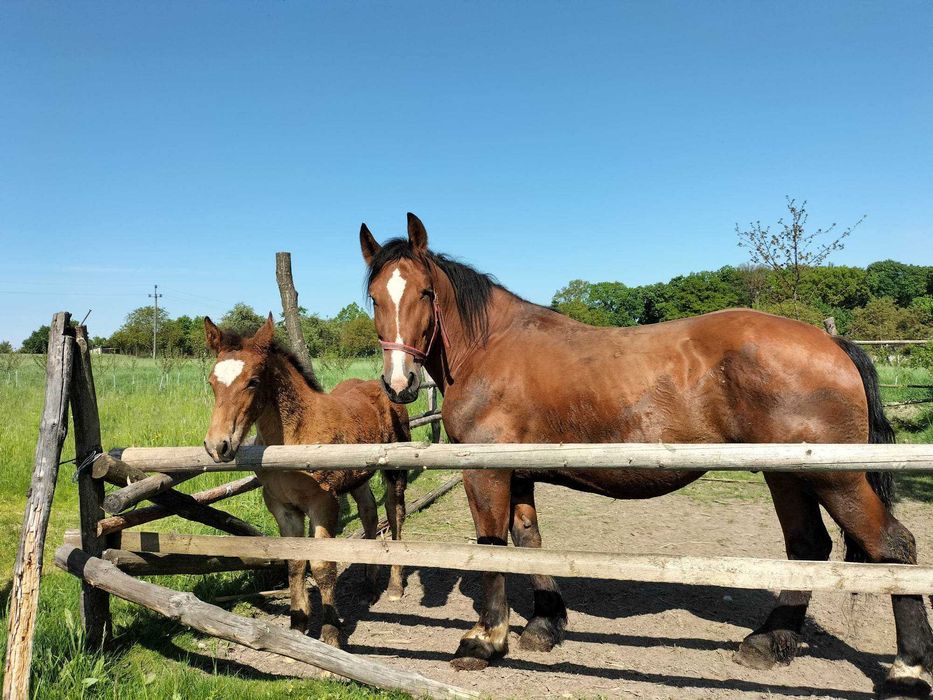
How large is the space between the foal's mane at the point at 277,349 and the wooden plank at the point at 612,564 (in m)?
1.21

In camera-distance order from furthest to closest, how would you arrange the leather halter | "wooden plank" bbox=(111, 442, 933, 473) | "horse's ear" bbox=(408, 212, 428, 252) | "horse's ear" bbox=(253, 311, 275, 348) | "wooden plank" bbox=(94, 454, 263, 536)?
"horse's ear" bbox=(408, 212, 428, 252)
"horse's ear" bbox=(253, 311, 275, 348)
the leather halter
"wooden plank" bbox=(94, 454, 263, 536)
"wooden plank" bbox=(111, 442, 933, 473)

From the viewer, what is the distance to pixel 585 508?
302 inches

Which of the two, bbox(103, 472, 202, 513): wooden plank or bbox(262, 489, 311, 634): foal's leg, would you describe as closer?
bbox(103, 472, 202, 513): wooden plank

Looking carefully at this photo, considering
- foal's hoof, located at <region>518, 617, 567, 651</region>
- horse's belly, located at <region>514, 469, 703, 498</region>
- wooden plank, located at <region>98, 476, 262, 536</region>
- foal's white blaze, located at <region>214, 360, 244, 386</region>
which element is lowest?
foal's hoof, located at <region>518, 617, 567, 651</region>

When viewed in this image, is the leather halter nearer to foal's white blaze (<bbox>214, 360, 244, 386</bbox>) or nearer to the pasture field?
foal's white blaze (<bbox>214, 360, 244, 386</bbox>)

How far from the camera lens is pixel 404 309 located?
363 cm

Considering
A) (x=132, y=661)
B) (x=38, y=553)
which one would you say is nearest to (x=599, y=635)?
(x=132, y=661)

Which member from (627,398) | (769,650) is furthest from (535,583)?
(627,398)

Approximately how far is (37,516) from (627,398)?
3343 mm

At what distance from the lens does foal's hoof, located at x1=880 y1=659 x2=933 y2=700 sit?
3.01m

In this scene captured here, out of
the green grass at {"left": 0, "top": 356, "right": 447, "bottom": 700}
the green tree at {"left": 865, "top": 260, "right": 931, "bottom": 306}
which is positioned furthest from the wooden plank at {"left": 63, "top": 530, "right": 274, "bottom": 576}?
the green tree at {"left": 865, "top": 260, "right": 931, "bottom": 306}

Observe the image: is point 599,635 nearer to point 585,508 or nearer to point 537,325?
point 537,325

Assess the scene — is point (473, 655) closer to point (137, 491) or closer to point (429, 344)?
point (429, 344)

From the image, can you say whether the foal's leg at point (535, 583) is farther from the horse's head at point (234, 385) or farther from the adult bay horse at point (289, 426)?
the horse's head at point (234, 385)
